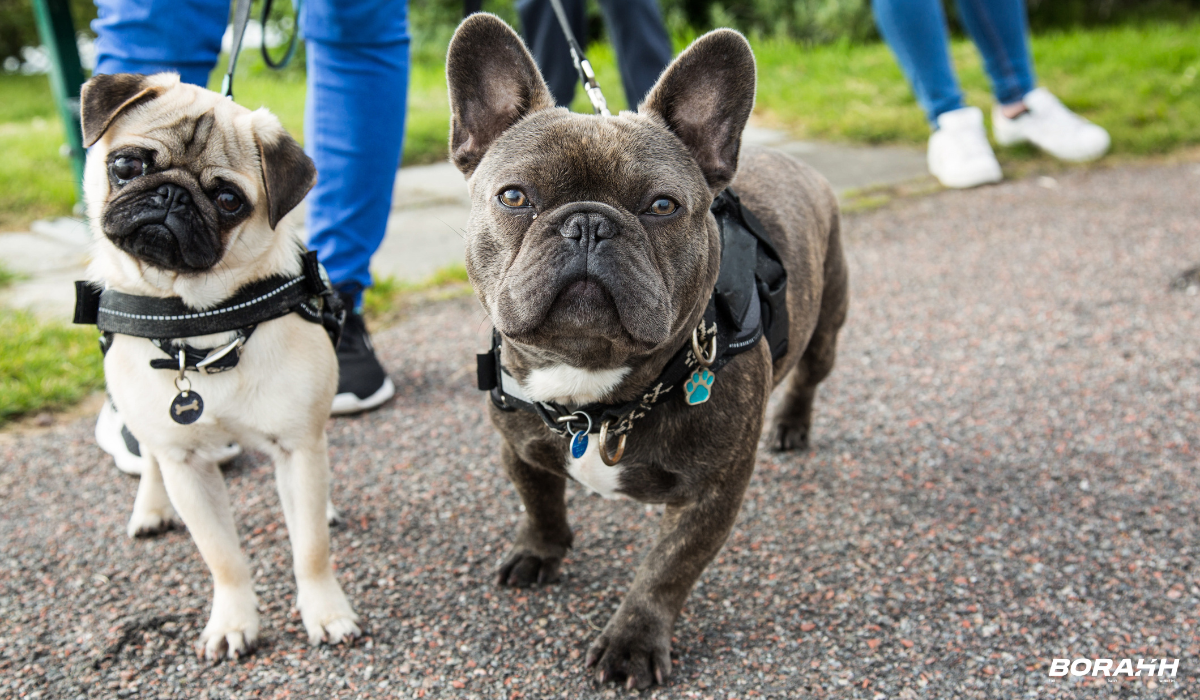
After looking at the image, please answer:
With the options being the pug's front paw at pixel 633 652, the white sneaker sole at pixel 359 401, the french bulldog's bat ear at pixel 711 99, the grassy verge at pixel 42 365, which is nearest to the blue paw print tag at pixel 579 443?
the pug's front paw at pixel 633 652

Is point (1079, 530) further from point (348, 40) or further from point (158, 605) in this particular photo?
point (348, 40)

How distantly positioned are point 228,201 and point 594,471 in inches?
46.6

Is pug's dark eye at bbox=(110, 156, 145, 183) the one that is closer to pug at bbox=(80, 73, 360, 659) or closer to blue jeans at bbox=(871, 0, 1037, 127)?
pug at bbox=(80, 73, 360, 659)

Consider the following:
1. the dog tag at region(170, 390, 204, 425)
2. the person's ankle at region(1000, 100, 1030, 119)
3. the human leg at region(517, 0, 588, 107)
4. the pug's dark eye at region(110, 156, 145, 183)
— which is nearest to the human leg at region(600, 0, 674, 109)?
the human leg at region(517, 0, 588, 107)

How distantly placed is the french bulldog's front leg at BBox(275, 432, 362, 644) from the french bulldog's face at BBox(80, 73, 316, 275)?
580 millimetres

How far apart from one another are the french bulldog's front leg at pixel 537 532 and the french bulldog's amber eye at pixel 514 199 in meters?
0.85

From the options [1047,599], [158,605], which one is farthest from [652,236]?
[158,605]

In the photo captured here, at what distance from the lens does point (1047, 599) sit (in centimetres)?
264

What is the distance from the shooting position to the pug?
2297 mm

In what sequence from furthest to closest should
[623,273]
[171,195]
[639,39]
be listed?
[639,39] → [171,195] → [623,273]

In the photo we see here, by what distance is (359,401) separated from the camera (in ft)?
12.5

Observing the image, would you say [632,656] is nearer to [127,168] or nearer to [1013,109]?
[127,168]

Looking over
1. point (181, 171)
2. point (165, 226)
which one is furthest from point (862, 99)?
point (165, 226)

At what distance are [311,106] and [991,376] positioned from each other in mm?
3171
